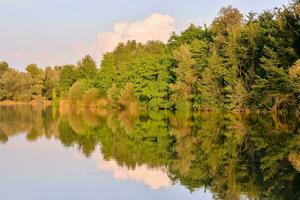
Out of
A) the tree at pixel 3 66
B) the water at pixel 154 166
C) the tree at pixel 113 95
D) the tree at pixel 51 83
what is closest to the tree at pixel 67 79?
the tree at pixel 51 83

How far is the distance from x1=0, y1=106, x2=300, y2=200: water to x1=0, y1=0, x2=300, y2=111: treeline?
13.1 meters

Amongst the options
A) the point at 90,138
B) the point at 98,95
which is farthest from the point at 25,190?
the point at 98,95

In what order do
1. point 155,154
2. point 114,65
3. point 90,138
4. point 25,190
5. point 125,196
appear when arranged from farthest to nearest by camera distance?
point 114,65
point 90,138
point 155,154
point 25,190
point 125,196

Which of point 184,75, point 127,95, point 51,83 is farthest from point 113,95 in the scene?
point 51,83

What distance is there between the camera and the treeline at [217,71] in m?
41.5

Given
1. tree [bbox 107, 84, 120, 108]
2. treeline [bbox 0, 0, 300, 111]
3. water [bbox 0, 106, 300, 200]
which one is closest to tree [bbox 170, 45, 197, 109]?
treeline [bbox 0, 0, 300, 111]

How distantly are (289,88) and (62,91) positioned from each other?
231 ft

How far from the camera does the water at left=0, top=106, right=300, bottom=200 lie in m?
13.7

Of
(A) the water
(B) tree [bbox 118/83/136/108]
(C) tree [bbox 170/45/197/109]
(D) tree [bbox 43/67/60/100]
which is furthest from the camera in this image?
(D) tree [bbox 43/67/60/100]

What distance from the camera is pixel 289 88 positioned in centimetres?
3847

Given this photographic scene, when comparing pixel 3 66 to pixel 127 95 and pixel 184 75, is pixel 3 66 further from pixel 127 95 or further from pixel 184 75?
pixel 184 75

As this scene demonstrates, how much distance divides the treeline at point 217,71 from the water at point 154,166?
1308cm

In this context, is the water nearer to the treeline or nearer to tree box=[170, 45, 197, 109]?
the treeline

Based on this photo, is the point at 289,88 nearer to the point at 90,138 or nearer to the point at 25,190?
the point at 90,138
